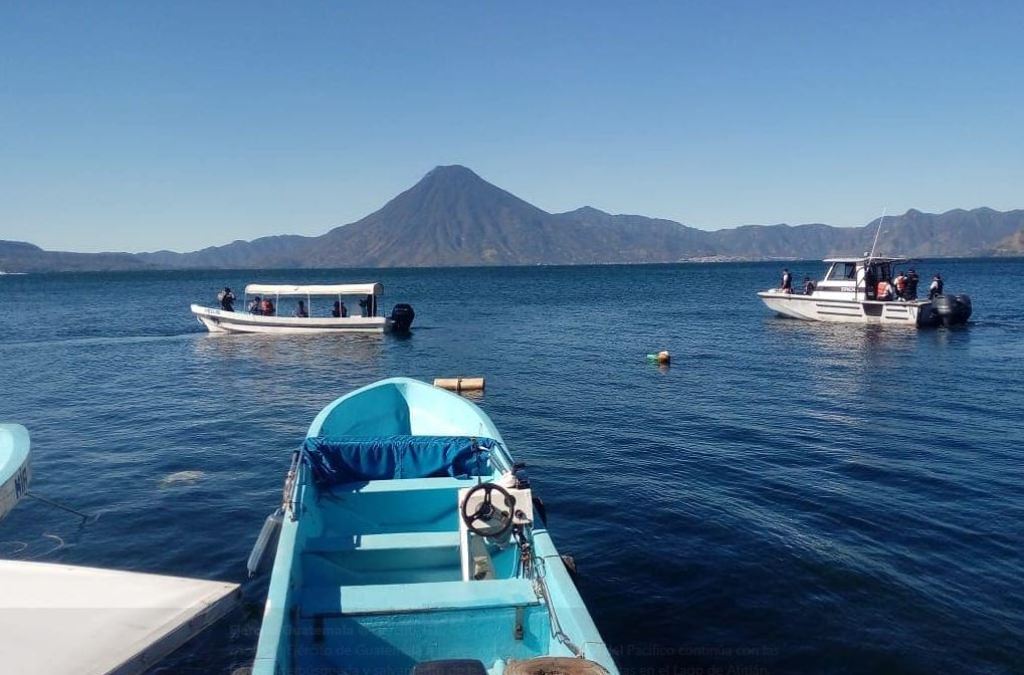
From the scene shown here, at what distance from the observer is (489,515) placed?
26.8 feet

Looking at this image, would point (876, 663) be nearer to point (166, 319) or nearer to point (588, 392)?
point (588, 392)

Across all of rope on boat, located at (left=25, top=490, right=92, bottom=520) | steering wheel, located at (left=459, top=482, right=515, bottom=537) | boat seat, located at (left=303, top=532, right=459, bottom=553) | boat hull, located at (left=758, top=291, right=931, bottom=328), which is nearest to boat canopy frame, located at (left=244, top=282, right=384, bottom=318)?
boat hull, located at (left=758, top=291, right=931, bottom=328)

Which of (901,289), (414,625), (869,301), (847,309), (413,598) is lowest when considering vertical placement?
(414,625)

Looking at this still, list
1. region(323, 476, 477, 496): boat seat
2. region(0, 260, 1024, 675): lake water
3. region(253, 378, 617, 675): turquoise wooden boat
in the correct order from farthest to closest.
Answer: region(323, 476, 477, 496): boat seat, region(0, 260, 1024, 675): lake water, region(253, 378, 617, 675): turquoise wooden boat

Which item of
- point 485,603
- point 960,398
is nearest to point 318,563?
point 485,603

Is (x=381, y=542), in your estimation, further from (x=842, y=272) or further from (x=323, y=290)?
(x=842, y=272)

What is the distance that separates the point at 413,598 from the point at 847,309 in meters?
39.4

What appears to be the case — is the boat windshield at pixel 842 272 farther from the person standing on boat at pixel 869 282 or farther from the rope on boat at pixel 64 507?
the rope on boat at pixel 64 507

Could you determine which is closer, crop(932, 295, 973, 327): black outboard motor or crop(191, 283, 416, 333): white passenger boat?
crop(932, 295, 973, 327): black outboard motor

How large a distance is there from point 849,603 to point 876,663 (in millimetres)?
1325

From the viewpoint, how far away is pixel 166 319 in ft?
184

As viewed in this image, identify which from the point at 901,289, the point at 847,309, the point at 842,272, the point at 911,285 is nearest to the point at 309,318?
the point at 847,309

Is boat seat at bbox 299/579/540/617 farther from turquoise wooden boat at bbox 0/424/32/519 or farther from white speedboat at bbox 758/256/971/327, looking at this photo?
white speedboat at bbox 758/256/971/327

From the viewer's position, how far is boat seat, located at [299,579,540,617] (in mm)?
6699
